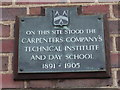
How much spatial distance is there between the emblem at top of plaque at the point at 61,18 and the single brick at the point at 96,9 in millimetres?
89

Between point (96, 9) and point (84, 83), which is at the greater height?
point (96, 9)

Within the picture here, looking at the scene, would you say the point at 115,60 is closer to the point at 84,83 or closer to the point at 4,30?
the point at 84,83

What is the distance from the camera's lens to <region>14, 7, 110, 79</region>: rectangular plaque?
7.57ft

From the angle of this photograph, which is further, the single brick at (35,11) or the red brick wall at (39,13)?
the single brick at (35,11)

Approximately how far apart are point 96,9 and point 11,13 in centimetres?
39

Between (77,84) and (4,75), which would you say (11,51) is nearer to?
(4,75)

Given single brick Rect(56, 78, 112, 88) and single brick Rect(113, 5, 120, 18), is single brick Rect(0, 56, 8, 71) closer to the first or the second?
single brick Rect(56, 78, 112, 88)

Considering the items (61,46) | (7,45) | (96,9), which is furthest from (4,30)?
(96,9)

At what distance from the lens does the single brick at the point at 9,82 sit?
91.0 inches

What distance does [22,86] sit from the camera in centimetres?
231

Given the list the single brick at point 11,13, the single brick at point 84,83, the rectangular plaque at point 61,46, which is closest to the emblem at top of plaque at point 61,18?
the rectangular plaque at point 61,46

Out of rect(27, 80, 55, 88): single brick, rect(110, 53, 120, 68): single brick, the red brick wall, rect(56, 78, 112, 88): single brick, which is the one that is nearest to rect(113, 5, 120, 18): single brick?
the red brick wall

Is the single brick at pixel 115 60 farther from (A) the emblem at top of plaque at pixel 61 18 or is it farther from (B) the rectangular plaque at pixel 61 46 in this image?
(A) the emblem at top of plaque at pixel 61 18

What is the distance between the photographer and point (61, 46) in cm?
235
